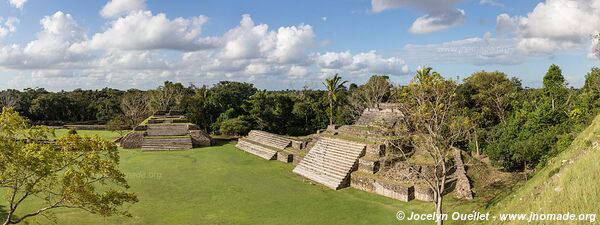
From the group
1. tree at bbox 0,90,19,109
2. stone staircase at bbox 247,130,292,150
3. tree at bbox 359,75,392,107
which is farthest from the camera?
tree at bbox 0,90,19,109

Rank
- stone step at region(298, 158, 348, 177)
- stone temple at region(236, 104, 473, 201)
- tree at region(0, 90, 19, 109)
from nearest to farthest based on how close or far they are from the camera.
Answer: stone temple at region(236, 104, 473, 201)
stone step at region(298, 158, 348, 177)
tree at region(0, 90, 19, 109)

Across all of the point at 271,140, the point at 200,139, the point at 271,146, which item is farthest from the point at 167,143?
the point at 271,146

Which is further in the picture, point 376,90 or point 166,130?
point 376,90

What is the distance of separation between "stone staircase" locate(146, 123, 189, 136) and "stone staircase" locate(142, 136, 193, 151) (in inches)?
62.3

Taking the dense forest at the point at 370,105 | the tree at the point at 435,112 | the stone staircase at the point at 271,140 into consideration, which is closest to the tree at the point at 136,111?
the dense forest at the point at 370,105

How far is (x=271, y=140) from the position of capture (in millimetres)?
24625

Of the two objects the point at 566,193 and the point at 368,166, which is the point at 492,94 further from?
the point at 566,193

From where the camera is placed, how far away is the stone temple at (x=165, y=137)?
25297 mm

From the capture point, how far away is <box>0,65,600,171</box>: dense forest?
16234mm

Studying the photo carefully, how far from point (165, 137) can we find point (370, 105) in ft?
55.8

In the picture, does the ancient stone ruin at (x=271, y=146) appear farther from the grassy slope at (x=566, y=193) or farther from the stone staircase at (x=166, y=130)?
the grassy slope at (x=566, y=193)

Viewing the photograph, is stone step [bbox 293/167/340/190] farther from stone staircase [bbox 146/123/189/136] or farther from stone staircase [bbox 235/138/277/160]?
stone staircase [bbox 146/123/189/136]

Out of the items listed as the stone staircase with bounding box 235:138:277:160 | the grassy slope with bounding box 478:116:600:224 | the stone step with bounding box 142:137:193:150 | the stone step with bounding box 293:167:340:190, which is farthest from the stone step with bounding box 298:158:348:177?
the stone step with bounding box 142:137:193:150

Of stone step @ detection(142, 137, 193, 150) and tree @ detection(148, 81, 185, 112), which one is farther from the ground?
tree @ detection(148, 81, 185, 112)
